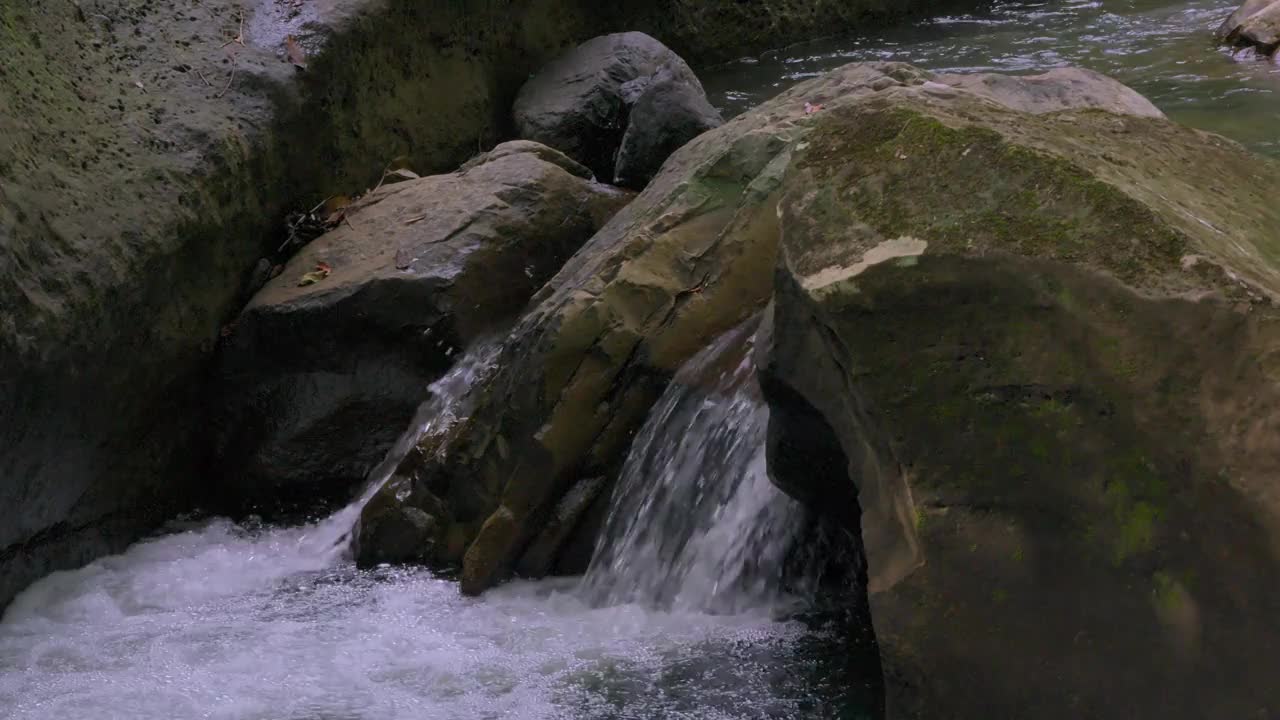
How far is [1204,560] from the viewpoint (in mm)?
2637

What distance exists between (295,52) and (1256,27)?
6247 millimetres

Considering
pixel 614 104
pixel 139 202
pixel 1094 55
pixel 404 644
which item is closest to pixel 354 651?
pixel 404 644

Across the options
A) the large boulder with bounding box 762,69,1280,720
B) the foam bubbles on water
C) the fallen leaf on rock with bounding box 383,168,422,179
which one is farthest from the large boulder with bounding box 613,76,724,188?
the large boulder with bounding box 762,69,1280,720

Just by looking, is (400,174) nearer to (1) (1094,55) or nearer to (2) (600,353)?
(2) (600,353)

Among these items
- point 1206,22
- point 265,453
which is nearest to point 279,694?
point 265,453

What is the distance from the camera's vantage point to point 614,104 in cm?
802

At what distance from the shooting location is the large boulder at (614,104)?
676 centimetres

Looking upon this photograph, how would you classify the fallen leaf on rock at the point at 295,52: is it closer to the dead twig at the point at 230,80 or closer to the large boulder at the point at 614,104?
the dead twig at the point at 230,80

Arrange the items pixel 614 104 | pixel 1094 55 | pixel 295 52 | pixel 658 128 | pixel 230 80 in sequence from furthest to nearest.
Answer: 1. pixel 1094 55
2. pixel 614 104
3. pixel 658 128
4. pixel 295 52
5. pixel 230 80

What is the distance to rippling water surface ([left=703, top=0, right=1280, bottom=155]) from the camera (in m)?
7.55

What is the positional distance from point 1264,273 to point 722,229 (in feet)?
7.88

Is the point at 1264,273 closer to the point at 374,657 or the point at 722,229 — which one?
the point at 722,229

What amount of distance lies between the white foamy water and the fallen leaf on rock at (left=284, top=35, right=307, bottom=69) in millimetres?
2302

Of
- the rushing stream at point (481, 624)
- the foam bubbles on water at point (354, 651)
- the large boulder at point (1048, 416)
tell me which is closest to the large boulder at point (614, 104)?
the rushing stream at point (481, 624)
